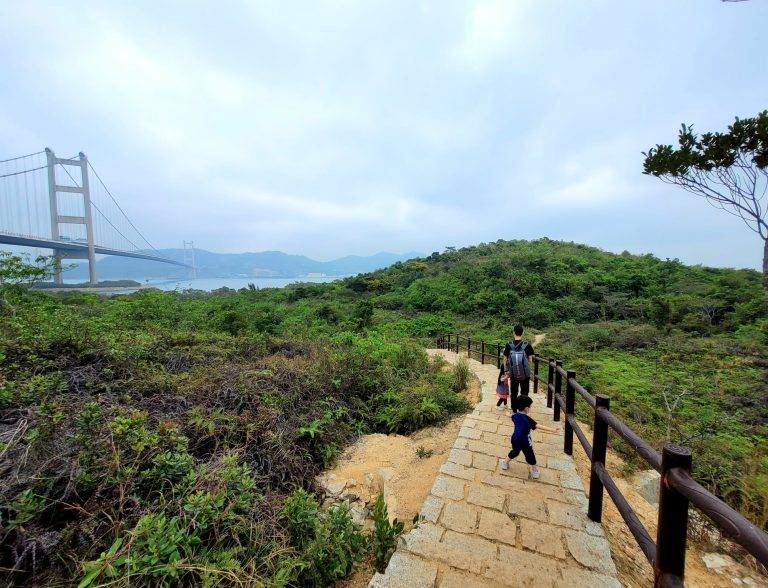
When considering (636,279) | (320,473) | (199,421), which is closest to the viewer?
(199,421)

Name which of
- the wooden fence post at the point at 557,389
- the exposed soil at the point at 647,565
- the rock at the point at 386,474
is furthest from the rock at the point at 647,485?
the rock at the point at 386,474

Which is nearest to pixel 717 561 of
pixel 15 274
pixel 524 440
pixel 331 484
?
pixel 524 440

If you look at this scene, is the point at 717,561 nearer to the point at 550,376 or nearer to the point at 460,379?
the point at 550,376

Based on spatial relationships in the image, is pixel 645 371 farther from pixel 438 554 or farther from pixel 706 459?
pixel 438 554

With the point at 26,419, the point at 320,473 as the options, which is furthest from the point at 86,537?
the point at 320,473

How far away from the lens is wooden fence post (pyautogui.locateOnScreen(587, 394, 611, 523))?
94.4 inches

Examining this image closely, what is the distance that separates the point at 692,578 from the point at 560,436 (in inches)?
71.2

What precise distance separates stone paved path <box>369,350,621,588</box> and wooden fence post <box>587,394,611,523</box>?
9cm

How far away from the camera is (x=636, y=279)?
23.3m

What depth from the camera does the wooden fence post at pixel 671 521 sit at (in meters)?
1.38

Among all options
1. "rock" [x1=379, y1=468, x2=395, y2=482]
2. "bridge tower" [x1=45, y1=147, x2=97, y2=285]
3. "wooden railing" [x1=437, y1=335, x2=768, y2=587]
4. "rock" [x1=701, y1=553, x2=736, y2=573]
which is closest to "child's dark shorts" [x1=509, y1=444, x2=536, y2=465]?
"wooden railing" [x1=437, y1=335, x2=768, y2=587]

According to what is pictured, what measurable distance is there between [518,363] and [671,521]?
3.62 m

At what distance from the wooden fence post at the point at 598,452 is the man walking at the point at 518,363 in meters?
2.28

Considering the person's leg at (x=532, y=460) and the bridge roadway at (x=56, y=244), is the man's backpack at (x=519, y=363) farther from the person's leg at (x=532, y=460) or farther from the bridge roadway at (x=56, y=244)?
the bridge roadway at (x=56, y=244)
